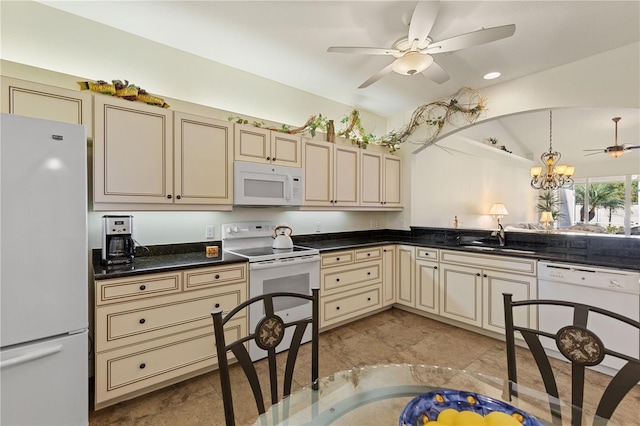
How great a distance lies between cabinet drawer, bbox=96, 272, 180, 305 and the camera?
6.02 feet

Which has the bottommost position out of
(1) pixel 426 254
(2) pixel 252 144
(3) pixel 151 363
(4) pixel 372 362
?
(4) pixel 372 362

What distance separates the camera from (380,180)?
3916mm

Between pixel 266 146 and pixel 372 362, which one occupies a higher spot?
pixel 266 146

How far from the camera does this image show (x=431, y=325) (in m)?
3.36

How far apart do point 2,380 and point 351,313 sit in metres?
2.71

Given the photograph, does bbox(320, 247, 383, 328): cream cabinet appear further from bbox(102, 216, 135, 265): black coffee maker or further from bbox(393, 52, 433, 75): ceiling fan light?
bbox(393, 52, 433, 75): ceiling fan light

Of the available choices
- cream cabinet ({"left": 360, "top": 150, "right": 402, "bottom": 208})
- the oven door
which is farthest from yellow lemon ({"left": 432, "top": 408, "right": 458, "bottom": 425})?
cream cabinet ({"left": 360, "top": 150, "right": 402, "bottom": 208})

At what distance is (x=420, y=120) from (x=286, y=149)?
2061 millimetres

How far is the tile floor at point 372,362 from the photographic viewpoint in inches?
73.6

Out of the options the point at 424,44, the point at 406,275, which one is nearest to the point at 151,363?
the point at 406,275

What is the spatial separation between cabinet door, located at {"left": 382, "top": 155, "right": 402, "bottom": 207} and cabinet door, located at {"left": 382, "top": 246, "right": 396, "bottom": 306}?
2.22ft

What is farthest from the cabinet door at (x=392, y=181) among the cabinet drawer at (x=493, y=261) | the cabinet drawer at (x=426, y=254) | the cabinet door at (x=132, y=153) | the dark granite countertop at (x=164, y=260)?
the cabinet door at (x=132, y=153)

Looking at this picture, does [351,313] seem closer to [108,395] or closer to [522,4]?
[108,395]

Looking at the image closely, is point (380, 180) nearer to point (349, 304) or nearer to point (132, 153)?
point (349, 304)
